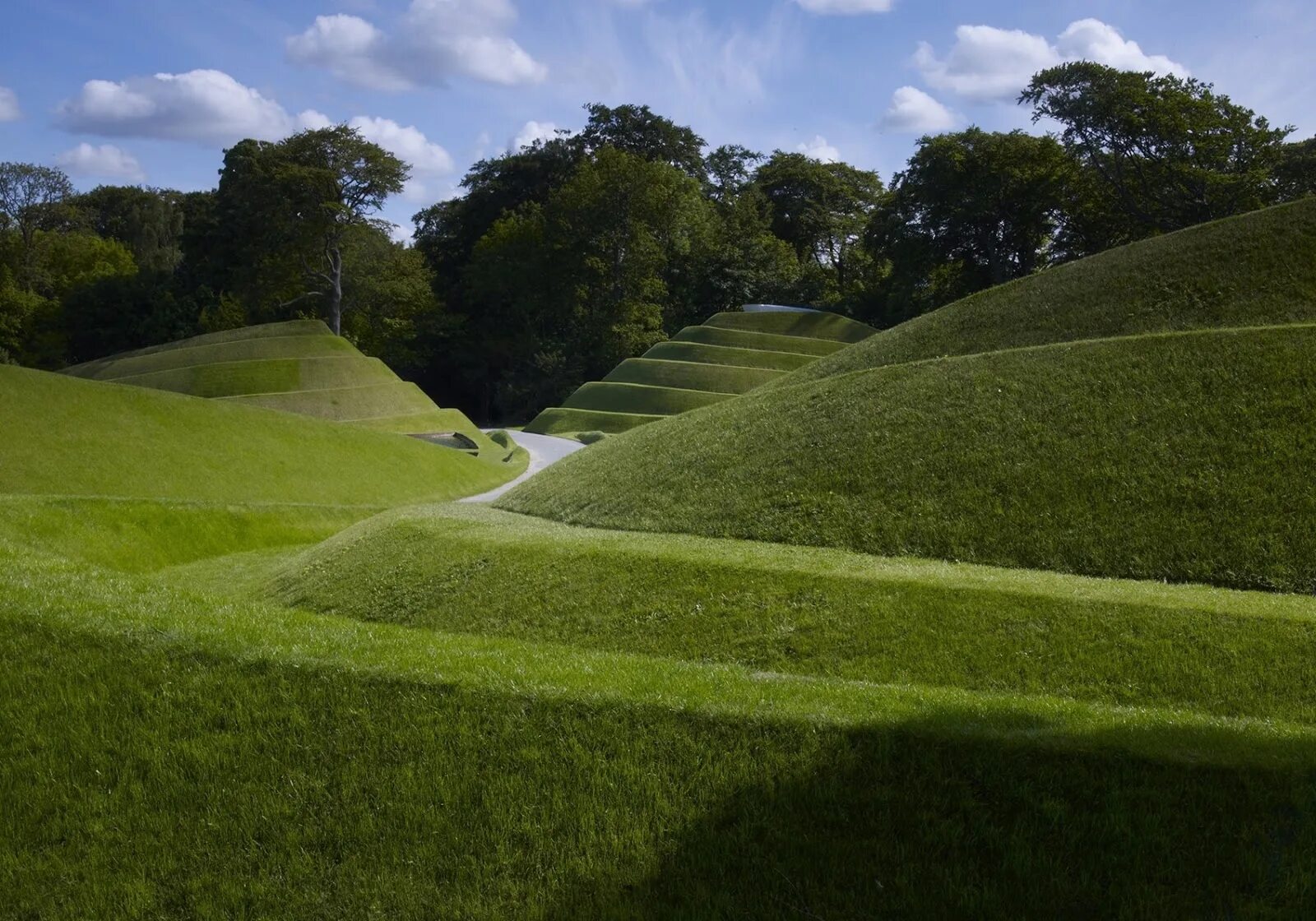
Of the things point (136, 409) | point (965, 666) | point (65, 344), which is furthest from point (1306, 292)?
point (65, 344)

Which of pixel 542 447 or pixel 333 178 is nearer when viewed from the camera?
pixel 542 447

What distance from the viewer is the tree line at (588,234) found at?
187 ft

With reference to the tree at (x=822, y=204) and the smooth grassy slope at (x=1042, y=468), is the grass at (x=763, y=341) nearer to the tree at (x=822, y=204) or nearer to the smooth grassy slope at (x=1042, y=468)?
the tree at (x=822, y=204)

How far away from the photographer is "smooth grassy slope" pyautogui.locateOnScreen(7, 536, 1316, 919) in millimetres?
5758

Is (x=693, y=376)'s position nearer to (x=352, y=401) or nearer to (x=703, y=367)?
(x=703, y=367)

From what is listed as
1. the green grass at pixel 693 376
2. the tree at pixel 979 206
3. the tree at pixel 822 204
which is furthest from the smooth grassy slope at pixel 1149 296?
the tree at pixel 822 204

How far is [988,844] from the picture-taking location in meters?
5.89

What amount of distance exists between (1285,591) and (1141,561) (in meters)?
1.54

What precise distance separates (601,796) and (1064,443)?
36.9 ft

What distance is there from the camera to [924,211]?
66438 millimetres

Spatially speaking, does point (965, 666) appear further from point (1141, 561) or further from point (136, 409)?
point (136, 409)

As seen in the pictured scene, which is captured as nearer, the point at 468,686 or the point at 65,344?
the point at 468,686

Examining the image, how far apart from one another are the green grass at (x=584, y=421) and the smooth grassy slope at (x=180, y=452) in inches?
912

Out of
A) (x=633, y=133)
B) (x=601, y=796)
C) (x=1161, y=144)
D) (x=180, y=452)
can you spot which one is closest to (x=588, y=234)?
(x=633, y=133)
